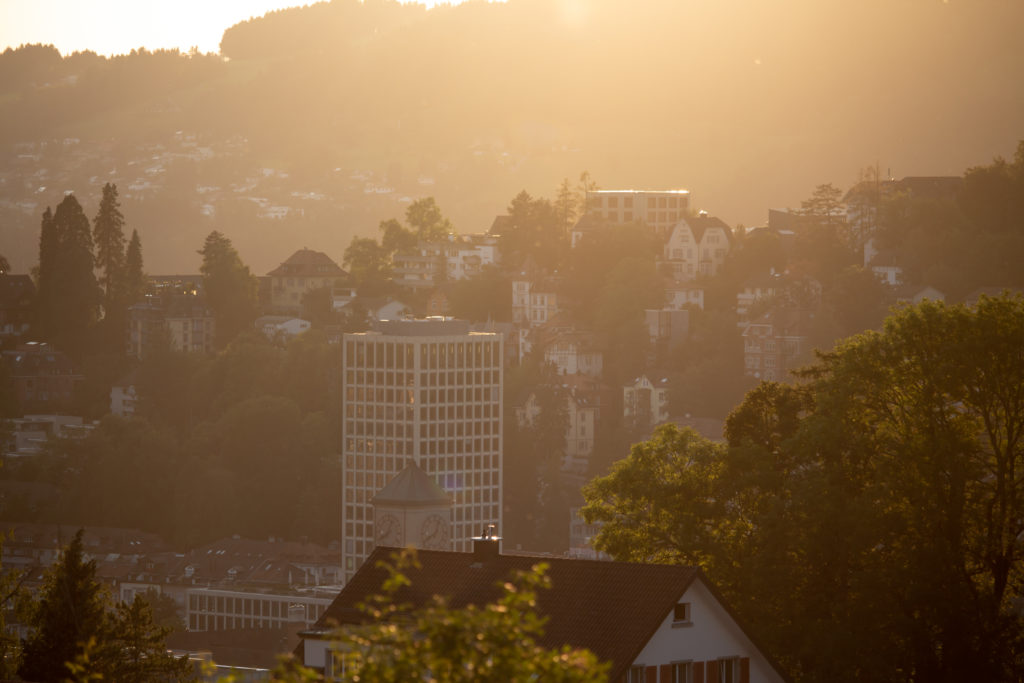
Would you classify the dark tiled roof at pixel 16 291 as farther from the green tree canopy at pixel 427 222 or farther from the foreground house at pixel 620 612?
the foreground house at pixel 620 612

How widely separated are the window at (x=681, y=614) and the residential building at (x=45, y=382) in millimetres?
129478

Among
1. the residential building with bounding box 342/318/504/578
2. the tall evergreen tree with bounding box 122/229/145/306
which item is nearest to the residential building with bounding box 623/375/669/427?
the residential building with bounding box 342/318/504/578

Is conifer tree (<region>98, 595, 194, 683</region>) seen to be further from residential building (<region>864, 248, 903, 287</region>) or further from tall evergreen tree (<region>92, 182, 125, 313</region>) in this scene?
tall evergreen tree (<region>92, 182, 125, 313</region>)

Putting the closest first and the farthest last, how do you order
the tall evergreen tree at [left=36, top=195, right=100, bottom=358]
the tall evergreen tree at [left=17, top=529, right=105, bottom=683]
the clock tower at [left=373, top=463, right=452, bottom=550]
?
the tall evergreen tree at [left=17, top=529, right=105, bottom=683]
the clock tower at [left=373, top=463, right=452, bottom=550]
the tall evergreen tree at [left=36, top=195, right=100, bottom=358]

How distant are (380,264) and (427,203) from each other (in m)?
12.8

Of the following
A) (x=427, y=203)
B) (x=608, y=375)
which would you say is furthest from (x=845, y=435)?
(x=427, y=203)

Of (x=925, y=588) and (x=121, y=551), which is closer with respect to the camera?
(x=925, y=588)

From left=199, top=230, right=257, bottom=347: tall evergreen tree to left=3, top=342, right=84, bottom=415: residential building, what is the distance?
11.7 m

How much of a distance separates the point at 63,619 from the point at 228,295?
125784mm

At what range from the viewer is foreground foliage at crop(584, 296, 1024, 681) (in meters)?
43.4

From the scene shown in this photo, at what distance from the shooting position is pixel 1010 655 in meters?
43.4

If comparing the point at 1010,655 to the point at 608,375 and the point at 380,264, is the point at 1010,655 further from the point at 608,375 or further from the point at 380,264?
the point at 380,264

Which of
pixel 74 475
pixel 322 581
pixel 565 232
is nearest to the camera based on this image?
pixel 322 581

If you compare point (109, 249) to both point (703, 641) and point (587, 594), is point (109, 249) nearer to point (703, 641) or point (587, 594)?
point (703, 641)
